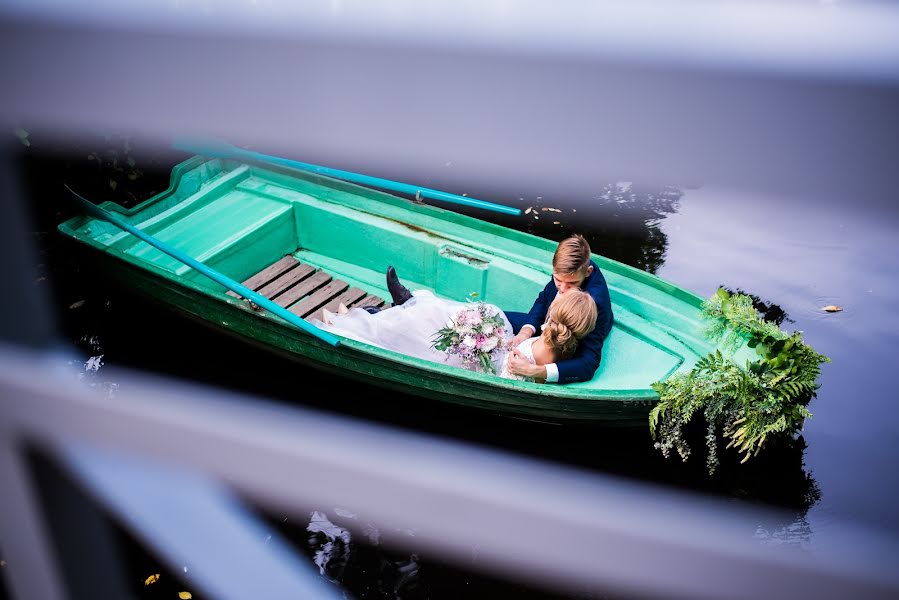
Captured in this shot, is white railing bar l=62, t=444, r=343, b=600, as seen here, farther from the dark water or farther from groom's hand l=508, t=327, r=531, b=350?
groom's hand l=508, t=327, r=531, b=350

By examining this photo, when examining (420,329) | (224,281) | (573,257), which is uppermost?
(573,257)

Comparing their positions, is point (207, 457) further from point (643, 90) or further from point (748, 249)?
point (748, 249)

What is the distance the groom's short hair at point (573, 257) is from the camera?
13.1ft

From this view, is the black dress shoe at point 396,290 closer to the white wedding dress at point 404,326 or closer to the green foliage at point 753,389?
the white wedding dress at point 404,326

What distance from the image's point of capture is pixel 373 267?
530cm

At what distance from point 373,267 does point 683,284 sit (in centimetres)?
274

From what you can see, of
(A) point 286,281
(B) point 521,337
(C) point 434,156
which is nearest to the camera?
(C) point 434,156

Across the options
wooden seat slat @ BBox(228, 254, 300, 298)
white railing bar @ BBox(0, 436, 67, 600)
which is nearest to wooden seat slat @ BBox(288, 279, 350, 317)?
wooden seat slat @ BBox(228, 254, 300, 298)

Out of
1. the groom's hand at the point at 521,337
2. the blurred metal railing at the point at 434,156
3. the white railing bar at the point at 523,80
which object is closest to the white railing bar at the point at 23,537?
the blurred metal railing at the point at 434,156

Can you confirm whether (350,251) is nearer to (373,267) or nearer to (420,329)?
(373,267)

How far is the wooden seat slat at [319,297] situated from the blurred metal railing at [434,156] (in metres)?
4.39

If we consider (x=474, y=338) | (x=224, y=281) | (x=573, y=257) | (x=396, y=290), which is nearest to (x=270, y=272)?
(x=224, y=281)

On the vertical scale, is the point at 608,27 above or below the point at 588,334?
above

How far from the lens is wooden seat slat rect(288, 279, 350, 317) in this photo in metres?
4.98
